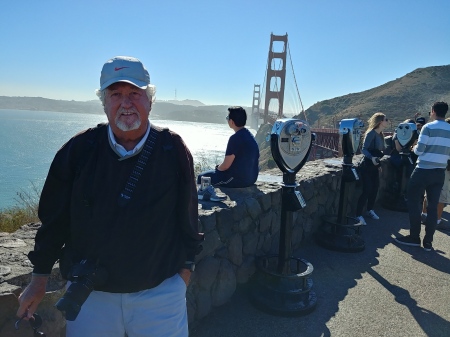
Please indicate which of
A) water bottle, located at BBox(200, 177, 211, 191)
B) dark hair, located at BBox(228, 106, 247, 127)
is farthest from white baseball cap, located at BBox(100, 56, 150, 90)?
dark hair, located at BBox(228, 106, 247, 127)

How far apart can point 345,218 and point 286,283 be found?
155 centimetres

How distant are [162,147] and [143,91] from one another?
21 centimetres

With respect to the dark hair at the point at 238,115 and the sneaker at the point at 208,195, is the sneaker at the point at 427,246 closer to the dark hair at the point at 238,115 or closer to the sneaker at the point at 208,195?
the dark hair at the point at 238,115

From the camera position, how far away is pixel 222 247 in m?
2.58

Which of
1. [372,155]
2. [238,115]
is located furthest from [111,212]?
[372,155]

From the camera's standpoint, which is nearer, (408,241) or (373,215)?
(408,241)

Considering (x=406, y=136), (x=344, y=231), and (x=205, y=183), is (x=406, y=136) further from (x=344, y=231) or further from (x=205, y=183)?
(x=205, y=183)

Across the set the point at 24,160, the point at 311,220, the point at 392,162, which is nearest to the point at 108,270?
the point at 311,220

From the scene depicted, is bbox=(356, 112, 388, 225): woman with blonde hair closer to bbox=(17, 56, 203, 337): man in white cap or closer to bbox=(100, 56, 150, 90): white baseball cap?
bbox=(17, 56, 203, 337): man in white cap

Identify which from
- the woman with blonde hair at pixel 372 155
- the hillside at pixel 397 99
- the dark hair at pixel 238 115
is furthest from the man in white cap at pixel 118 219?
the hillside at pixel 397 99

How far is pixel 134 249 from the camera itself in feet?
4.26

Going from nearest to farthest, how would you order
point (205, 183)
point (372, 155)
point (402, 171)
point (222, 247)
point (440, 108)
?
point (222, 247) → point (205, 183) → point (440, 108) → point (372, 155) → point (402, 171)

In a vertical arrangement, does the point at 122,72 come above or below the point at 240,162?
above

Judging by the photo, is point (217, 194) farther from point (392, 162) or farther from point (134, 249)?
point (392, 162)
